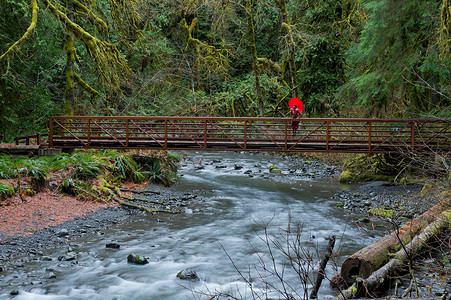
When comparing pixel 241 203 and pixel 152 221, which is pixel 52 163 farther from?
pixel 241 203

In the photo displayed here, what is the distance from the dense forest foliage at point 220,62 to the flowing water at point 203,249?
12.3 ft

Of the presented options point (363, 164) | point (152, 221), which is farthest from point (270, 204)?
point (363, 164)

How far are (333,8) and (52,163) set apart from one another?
17257 mm

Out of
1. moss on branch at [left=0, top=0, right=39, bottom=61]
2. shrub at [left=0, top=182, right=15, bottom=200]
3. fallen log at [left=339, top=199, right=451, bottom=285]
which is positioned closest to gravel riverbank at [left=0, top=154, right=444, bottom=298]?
fallen log at [left=339, top=199, right=451, bottom=285]

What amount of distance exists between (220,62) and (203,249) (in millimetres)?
18309

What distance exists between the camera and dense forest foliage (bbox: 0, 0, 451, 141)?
12625 millimetres

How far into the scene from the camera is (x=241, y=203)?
1252 cm

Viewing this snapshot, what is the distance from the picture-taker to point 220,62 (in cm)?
2500

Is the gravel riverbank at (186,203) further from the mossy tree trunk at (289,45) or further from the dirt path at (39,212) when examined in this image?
→ the mossy tree trunk at (289,45)

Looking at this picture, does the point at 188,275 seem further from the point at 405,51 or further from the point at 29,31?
the point at 405,51

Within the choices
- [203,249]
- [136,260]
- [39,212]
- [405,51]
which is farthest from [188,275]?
[405,51]

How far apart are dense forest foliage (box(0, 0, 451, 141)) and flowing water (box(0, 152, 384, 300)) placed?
3759 mm

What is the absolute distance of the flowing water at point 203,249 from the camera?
251 inches

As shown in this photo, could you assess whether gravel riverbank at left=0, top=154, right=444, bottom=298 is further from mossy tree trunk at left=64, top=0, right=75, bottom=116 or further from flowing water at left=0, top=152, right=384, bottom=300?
mossy tree trunk at left=64, top=0, right=75, bottom=116
